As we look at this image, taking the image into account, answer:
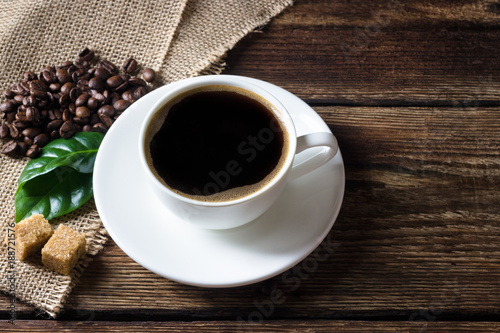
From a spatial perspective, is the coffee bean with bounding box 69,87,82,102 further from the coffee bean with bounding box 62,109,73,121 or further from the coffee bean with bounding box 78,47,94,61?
the coffee bean with bounding box 78,47,94,61

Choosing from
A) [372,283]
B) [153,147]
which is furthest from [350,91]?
[153,147]

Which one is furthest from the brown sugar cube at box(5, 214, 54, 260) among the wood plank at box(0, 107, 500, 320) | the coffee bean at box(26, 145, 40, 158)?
the coffee bean at box(26, 145, 40, 158)

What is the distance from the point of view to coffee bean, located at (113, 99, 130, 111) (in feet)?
4.83

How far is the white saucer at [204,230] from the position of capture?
1088 millimetres

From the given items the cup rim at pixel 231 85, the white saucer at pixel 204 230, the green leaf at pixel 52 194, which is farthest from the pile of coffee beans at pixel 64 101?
the cup rim at pixel 231 85

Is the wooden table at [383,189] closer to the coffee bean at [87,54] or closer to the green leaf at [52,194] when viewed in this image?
the green leaf at [52,194]

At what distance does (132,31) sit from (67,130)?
1.50 feet

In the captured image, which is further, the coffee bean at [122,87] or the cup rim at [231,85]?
the coffee bean at [122,87]

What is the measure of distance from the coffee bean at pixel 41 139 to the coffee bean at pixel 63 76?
0.62 feet

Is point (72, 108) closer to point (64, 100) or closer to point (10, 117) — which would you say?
point (64, 100)

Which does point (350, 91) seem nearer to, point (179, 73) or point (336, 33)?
point (336, 33)

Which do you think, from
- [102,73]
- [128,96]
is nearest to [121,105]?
[128,96]

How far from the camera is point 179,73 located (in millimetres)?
1624

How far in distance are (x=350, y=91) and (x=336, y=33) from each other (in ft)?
0.83
